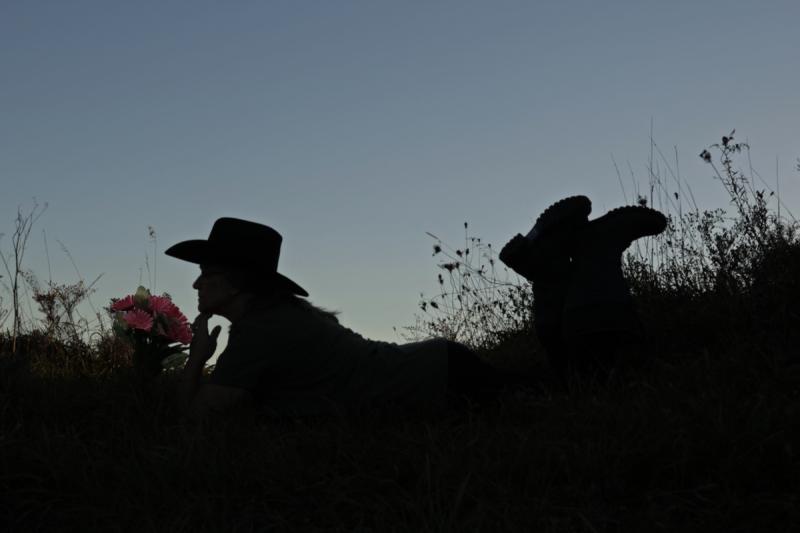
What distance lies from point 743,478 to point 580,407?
86 centimetres

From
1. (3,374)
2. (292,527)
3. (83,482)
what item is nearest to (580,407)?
(292,527)

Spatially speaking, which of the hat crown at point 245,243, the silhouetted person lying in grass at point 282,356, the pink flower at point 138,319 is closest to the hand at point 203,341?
the silhouetted person lying in grass at point 282,356

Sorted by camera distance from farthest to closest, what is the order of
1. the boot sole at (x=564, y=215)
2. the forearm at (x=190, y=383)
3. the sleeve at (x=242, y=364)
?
the boot sole at (x=564, y=215) → the forearm at (x=190, y=383) → the sleeve at (x=242, y=364)

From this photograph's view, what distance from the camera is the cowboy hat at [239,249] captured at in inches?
155

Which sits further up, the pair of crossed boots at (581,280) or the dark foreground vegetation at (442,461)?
the pair of crossed boots at (581,280)

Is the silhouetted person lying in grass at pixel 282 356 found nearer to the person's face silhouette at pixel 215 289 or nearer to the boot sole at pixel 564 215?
the person's face silhouette at pixel 215 289

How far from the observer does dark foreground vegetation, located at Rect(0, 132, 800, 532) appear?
2.76 metres

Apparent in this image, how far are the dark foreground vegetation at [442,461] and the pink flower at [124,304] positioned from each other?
0.40m

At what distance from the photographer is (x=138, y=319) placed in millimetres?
4031

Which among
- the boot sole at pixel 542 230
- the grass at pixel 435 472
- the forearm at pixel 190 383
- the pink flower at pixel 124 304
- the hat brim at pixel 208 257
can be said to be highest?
the boot sole at pixel 542 230

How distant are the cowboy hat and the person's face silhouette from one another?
43mm

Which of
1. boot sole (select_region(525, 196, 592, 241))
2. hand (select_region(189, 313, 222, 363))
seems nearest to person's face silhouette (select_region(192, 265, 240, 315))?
hand (select_region(189, 313, 222, 363))

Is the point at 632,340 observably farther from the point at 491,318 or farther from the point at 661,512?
the point at 491,318

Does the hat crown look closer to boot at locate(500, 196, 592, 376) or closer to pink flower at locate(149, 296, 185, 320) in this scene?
pink flower at locate(149, 296, 185, 320)
